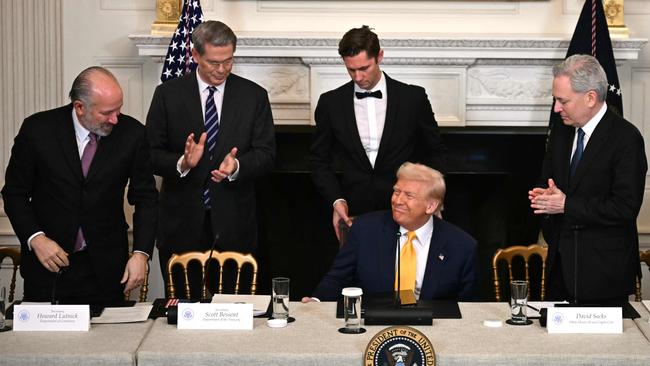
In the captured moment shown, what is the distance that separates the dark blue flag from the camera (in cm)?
611

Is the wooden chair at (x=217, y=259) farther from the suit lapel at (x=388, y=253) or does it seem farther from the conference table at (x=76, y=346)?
the conference table at (x=76, y=346)

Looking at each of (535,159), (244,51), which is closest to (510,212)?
(535,159)

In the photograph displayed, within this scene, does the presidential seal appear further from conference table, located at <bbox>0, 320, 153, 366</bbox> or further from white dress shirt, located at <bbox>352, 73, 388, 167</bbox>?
white dress shirt, located at <bbox>352, 73, 388, 167</bbox>

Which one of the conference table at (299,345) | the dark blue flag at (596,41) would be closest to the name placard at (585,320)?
the conference table at (299,345)

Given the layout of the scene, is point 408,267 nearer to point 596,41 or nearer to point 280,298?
point 280,298

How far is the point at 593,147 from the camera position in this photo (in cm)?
453

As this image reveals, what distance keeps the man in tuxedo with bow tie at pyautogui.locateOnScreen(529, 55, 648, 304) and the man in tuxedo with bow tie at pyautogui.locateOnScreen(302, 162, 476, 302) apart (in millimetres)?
402

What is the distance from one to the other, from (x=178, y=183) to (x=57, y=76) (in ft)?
6.06

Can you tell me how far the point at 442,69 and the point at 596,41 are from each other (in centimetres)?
89

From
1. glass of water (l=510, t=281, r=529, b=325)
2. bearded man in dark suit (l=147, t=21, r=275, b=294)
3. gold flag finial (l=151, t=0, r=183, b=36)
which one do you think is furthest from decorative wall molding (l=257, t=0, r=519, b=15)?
glass of water (l=510, t=281, r=529, b=325)

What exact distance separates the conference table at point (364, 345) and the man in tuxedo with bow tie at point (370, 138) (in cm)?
149

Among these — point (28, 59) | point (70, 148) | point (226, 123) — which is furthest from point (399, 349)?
point (28, 59)

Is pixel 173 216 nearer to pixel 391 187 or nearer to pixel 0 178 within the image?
pixel 391 187

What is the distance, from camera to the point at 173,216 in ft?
17.0
